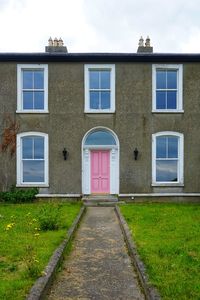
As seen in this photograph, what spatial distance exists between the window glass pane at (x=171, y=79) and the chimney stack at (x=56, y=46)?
552 cm

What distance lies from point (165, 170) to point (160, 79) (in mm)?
4634

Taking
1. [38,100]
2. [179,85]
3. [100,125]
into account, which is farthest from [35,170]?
[179,85]

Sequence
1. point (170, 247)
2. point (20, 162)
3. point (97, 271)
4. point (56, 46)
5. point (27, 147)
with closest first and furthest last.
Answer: point (97, 271) → point (170, 247) → point (20, 162) → point (27, 147) → point (56, 46)

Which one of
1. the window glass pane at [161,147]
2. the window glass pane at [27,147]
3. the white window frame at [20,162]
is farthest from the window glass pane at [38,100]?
the window glass pane at [161,147]

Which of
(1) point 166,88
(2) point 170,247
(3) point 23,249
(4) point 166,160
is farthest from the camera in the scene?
(1) point 166,88

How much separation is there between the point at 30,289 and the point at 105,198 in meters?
13.9

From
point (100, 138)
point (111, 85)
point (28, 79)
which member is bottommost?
point (100, 138)

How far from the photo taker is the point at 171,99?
69.4 feet

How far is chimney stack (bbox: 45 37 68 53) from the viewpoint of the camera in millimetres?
21688

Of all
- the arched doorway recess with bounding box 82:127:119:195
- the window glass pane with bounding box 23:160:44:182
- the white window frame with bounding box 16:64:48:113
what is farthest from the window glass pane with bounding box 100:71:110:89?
the window glass pane with bounding box 23:160:44:182

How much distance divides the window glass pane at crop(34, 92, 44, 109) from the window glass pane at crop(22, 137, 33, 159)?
166 cm

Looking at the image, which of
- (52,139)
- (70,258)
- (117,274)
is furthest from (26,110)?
(117,274)

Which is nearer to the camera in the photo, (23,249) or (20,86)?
(23,249)

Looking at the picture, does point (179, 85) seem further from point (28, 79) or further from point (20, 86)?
point (20, 86)
